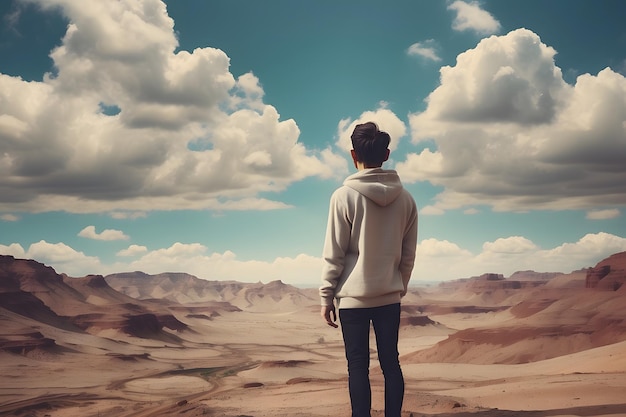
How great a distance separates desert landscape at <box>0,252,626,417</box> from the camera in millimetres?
12121

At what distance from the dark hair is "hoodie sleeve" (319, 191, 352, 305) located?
0.51 meters

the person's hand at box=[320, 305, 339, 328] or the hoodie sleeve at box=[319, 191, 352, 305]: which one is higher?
the hoodie sleeve at box=[319, 191, 352, 305]

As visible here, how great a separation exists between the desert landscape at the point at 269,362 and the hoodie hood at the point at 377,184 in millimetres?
5299

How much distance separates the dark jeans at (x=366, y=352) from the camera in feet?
16.7

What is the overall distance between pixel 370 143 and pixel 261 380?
57046mm

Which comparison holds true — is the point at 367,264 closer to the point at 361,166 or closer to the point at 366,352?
the point at 366,352

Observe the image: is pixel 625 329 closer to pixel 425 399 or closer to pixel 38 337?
pixel 425 399

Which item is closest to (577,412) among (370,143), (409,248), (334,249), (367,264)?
(409,248)

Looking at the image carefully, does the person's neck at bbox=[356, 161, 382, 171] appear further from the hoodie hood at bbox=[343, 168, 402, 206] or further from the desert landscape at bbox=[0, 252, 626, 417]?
the desert landscape at bbox=[0, 252, 626, 417]

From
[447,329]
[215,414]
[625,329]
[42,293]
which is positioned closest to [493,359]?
[625,329]

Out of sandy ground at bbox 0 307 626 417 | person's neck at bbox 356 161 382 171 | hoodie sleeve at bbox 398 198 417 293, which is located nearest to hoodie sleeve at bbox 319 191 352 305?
person's neck at bbox 356 161 382 171

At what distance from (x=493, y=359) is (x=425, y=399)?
200ft

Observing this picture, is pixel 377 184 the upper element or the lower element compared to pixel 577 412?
upper

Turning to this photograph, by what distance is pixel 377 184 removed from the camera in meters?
5.20
